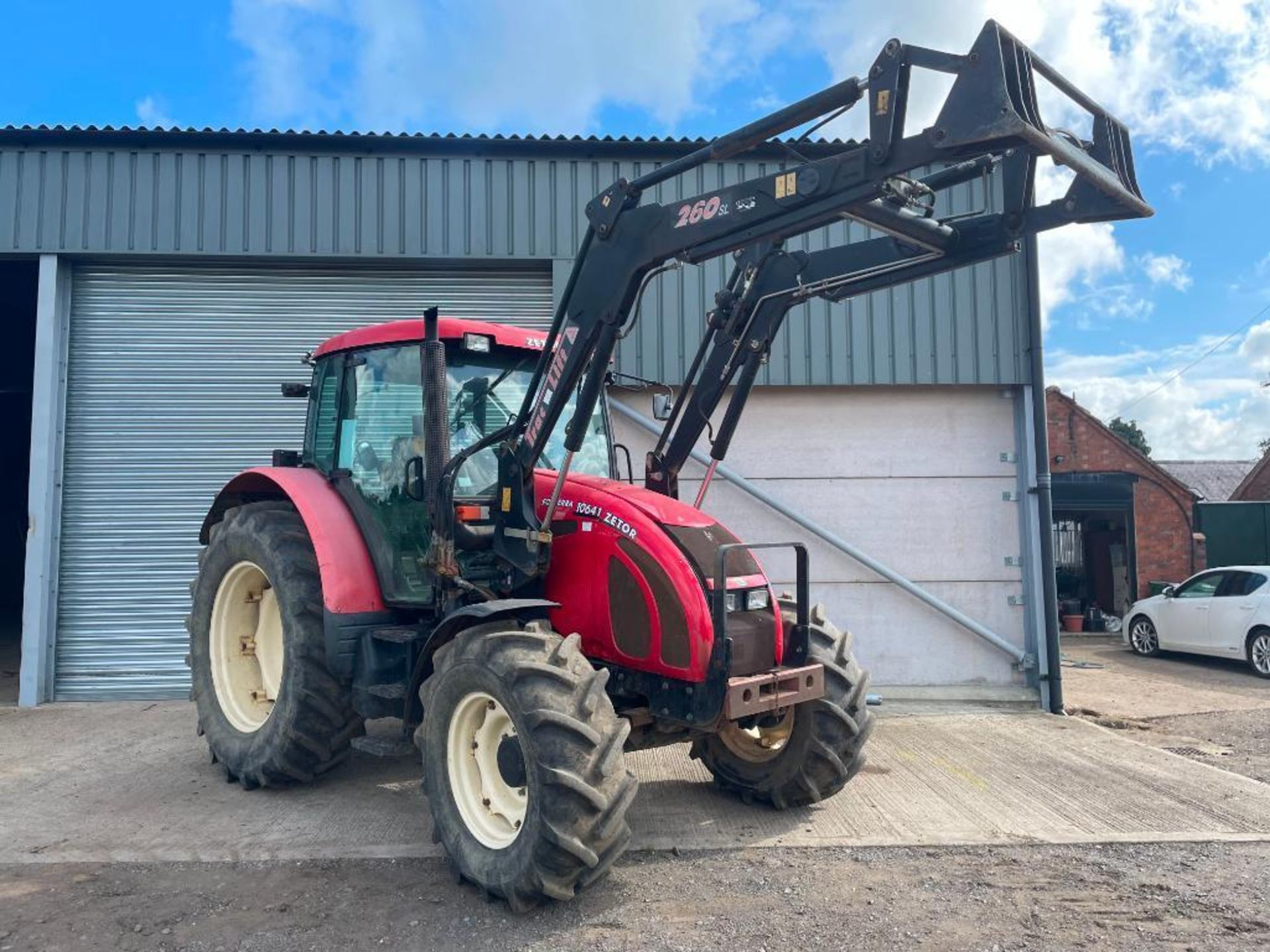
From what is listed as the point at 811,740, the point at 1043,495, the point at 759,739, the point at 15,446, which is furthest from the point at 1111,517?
the point at 15,446

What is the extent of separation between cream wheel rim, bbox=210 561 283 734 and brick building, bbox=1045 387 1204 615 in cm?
1587

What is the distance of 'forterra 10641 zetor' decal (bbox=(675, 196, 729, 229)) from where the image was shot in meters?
3.68

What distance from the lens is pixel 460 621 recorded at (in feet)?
13.2

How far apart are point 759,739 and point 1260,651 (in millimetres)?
9148

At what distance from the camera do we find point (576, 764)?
333 cm

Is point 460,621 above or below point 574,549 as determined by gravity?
below

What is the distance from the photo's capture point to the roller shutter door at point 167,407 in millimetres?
8047

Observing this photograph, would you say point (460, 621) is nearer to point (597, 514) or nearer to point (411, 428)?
point (597, 514)

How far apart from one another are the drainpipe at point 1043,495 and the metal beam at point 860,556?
0.31 metres

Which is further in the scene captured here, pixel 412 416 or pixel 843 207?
pixel 412 416

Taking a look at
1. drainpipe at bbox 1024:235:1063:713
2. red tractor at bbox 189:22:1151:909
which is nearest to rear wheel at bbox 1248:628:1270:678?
drainpipe at bbox 1024:235:1063:713

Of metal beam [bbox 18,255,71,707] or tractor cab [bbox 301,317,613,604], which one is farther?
metal beam [bbox 18,255,71,707]

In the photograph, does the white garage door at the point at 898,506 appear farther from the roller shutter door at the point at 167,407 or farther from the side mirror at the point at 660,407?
the side mirror at the point at 660,407

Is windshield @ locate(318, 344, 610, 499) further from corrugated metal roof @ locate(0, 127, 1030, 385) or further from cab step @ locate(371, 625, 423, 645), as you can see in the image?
corrugated metal roof @ locate(0, 127, 1030, 385)
